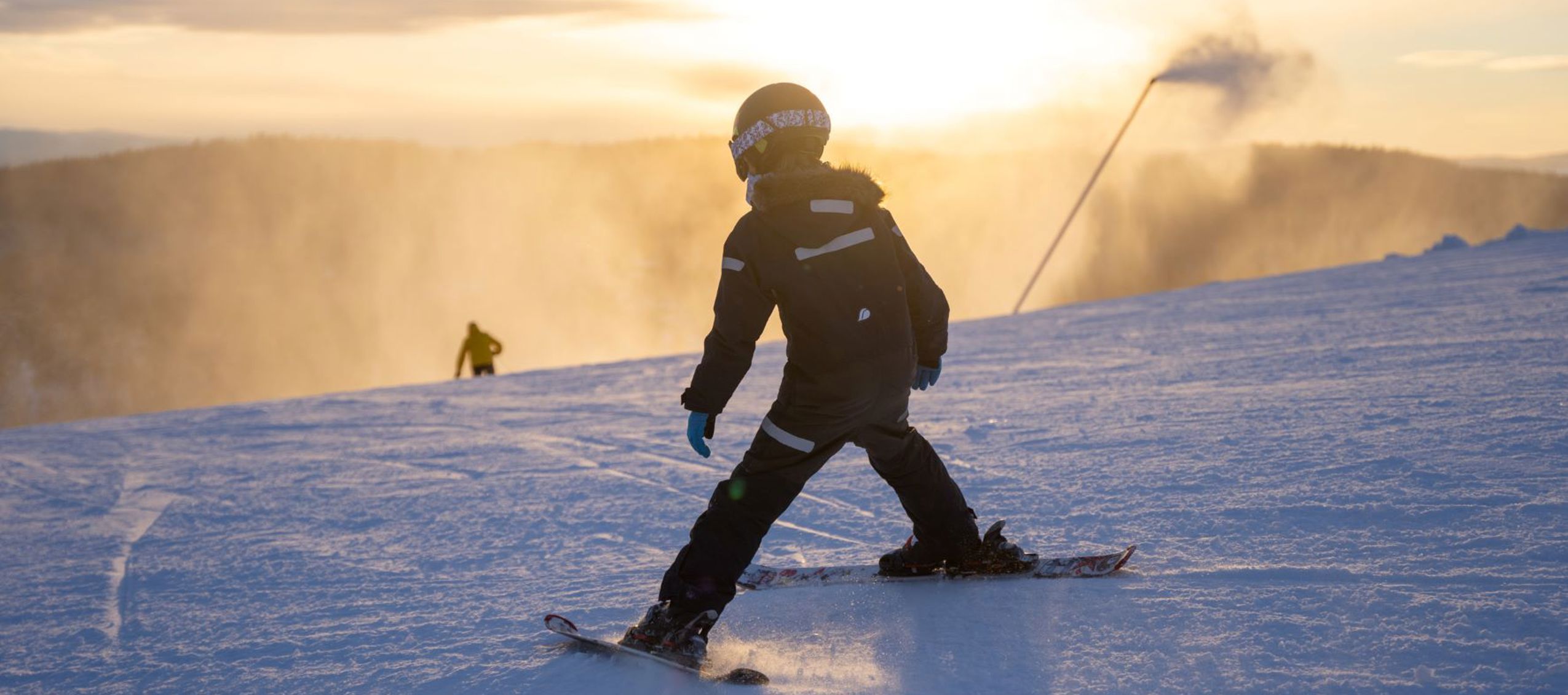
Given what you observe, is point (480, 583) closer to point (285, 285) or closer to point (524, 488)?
point (524, 488)

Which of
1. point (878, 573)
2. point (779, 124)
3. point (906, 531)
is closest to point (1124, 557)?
point (878, 573)

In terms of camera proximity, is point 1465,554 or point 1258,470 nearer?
point 1465,554

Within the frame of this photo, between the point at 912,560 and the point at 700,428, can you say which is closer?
the point at 700,428

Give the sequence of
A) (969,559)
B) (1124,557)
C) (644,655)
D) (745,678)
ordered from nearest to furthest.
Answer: (745,678), (644,655), (1124,557), (969,559)

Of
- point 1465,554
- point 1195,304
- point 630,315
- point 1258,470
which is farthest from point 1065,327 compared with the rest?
point 630,315

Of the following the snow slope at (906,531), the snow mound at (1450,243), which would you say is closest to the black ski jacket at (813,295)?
the snow slope at (906,531)

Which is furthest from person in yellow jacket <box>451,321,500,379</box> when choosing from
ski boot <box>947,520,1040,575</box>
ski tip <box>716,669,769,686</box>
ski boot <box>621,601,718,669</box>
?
ski tip <box>716,669,769,686</box>

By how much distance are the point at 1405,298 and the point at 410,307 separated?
70674 millimetres

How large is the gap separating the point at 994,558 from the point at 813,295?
0.96 meters

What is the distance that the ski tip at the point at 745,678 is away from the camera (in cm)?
263

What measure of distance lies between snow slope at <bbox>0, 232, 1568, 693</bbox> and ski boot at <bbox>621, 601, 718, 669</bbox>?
9cm

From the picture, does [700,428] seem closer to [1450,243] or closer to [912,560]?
[912,560]

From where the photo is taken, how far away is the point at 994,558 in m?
3.21

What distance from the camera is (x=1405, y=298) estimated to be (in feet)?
29.9
